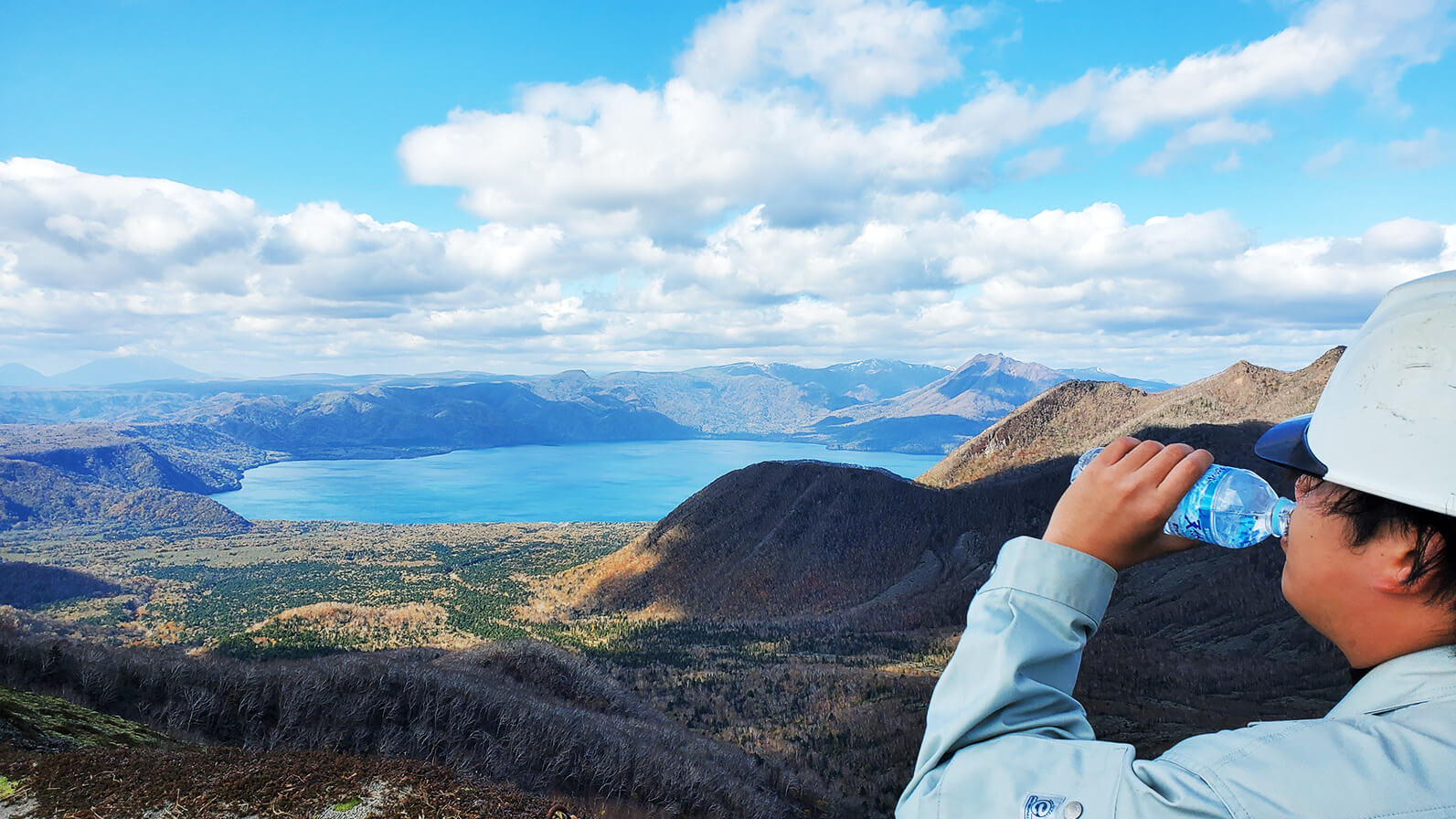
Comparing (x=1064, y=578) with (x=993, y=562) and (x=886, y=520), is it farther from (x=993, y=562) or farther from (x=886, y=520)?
(x=886, y=520)

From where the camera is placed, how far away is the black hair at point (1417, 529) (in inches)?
43.9

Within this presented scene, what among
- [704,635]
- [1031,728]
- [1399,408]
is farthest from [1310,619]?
[704,635]

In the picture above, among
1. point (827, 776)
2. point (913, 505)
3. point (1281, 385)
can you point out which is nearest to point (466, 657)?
point (827, 776)

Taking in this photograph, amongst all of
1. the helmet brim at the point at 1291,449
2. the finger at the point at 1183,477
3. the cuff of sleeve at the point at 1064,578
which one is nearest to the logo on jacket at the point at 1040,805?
the cuff of sleeve at the point at 1064,578

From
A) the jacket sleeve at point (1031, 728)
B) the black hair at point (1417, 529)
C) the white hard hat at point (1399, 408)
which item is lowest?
the jacket sleeve at point (1031, 728)

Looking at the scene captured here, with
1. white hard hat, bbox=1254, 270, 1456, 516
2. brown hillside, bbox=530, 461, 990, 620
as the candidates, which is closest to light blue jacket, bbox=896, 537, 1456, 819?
white hard hat, bbox=1254, 270, 1456, 516

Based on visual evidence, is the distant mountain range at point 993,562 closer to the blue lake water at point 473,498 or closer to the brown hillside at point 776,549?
the brown hillside at point 776,549

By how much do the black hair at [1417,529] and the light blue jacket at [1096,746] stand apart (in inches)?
4.2

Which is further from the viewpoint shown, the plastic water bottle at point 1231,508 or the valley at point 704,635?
the valley at point 704,635

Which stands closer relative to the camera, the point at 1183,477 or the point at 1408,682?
the point at 1408,682

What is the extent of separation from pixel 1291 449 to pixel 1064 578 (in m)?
0.47

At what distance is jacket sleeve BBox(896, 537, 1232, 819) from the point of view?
1.05 m

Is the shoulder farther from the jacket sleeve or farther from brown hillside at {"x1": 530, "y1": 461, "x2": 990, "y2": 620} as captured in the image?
brown hillside at {"x1": 530, "y1": 461, "x2": 990, "y2": 620}

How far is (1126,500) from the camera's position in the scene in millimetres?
1356
